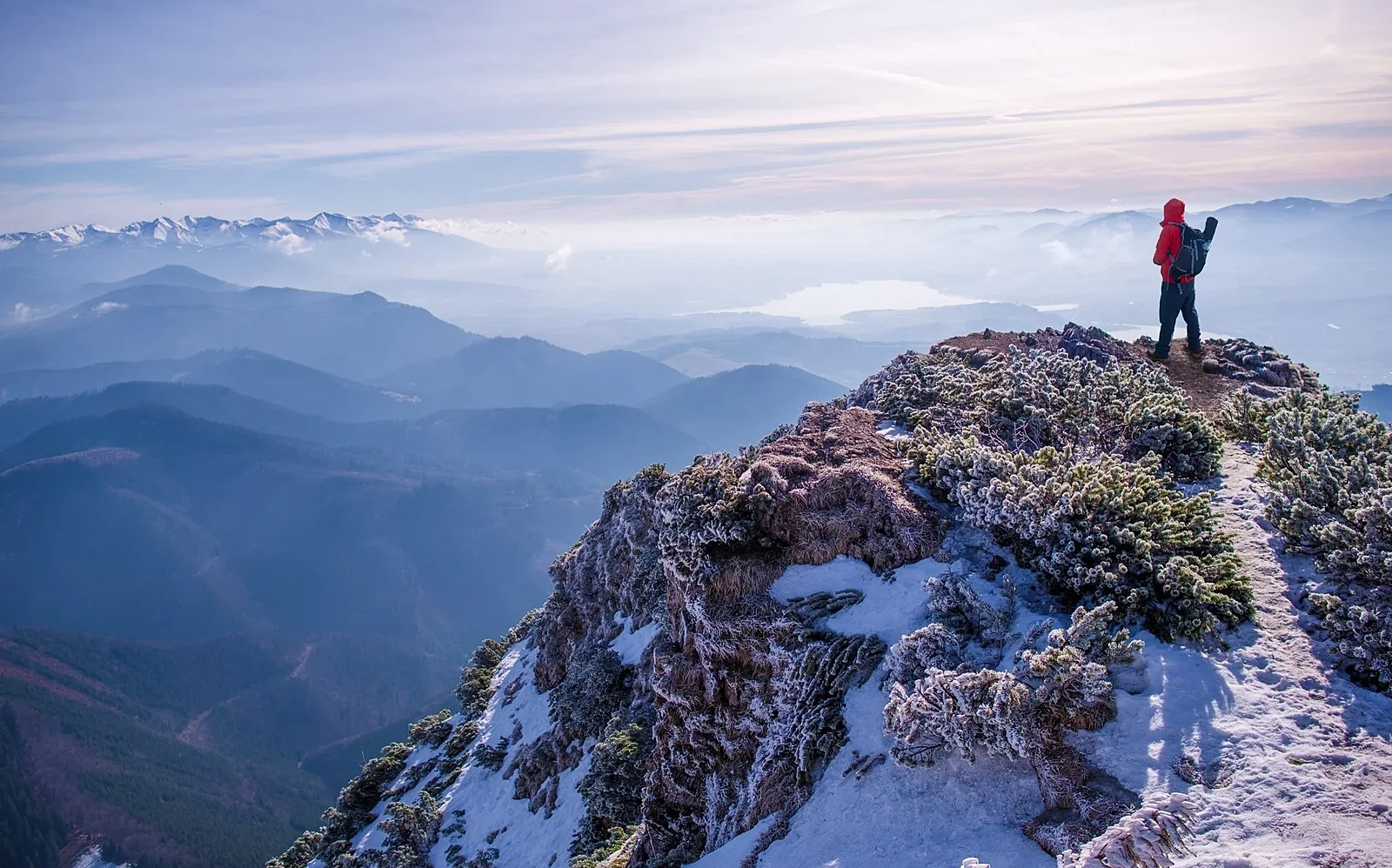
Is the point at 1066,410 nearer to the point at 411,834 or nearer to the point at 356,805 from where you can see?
the point at 411,834

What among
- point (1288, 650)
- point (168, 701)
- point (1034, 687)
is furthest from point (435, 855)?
point (168, 701)

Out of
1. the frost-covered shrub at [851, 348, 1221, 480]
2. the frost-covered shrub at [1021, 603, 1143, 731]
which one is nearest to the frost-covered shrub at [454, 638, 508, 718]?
the frost-covered shrub at [851, 348, 1221, 480]

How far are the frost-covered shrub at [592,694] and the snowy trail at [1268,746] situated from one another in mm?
17985

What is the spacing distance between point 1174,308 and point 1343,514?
1391 cm

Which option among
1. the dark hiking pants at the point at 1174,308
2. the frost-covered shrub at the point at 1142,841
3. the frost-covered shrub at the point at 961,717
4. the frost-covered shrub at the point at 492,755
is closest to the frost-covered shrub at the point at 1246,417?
the dark hiking pants at the point at 1174,308

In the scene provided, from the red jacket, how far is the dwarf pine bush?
270 inches

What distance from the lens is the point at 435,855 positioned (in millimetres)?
24922

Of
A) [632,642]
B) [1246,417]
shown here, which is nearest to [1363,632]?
[1246,417]

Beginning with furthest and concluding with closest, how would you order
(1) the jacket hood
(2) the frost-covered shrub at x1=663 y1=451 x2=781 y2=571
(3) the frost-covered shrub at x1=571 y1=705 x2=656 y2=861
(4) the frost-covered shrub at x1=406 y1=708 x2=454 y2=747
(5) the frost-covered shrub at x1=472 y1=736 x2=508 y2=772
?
(4) the frost-covered shrub at x1=406 y1=708 x2=454 y2=747
(5) the frost-covered shrub at x1=472 y1=736 x2=508 y2=772
(1) the jacket hood
(3) the frost-covered shrub at x1=571 y1=705 x2=656 y2=861
(2) the frost-covered shrub at x1=663 y1=451 x2=781 y2=571

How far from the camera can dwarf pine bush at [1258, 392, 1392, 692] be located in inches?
357

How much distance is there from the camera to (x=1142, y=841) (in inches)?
280

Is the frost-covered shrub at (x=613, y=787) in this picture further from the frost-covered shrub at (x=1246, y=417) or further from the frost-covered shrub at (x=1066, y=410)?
the frost-covered shrub at (x=1246, y=417)

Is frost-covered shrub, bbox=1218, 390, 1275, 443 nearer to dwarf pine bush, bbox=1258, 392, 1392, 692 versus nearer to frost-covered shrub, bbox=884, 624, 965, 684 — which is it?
dwarf pine bush, bbox=1258, 392, 1392, 692

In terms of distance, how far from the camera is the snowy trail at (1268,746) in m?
7.12
